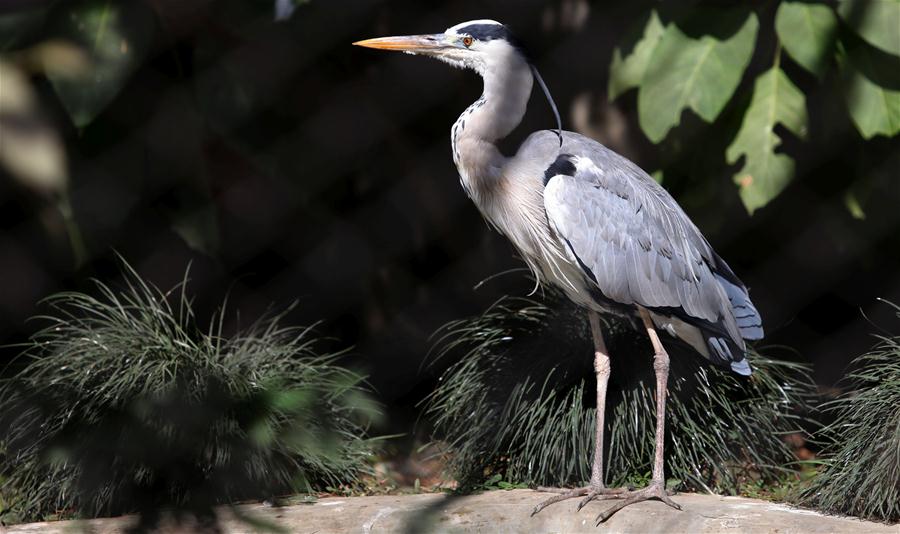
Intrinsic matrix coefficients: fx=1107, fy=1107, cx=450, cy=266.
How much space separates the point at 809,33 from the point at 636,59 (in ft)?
1.46

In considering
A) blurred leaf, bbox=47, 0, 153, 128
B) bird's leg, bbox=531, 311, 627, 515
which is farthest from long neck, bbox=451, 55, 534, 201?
blurred leaf, bbox=47, 0, 153, 128

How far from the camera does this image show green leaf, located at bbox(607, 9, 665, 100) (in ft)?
9.75

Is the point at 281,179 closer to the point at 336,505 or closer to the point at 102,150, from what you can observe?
the point at 102,150

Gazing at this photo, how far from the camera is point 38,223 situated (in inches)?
110

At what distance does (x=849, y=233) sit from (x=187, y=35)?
197 centimetres

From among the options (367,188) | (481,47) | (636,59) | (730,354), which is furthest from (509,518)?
(636,59)

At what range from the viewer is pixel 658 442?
2445mm

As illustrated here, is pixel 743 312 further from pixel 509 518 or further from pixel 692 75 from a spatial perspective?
pixel 509 518

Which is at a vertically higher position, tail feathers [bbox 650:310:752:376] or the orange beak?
the orange beak

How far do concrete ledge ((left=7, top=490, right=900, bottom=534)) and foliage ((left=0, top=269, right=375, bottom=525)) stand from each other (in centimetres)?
18

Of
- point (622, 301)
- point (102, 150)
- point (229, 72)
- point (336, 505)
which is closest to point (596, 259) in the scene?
point (622, 301)

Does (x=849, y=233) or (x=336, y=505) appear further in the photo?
(x=849, y=233)

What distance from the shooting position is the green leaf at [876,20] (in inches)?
109

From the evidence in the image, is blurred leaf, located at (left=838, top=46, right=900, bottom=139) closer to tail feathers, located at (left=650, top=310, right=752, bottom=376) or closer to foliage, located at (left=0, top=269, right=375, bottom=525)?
tail feathers, located at (left=650, top=310, right=752, bottom=376)
